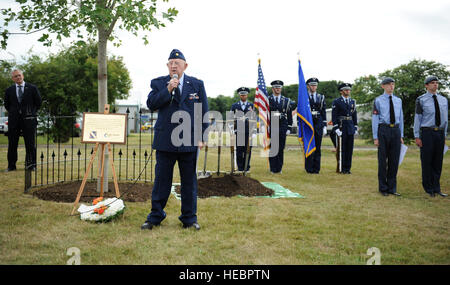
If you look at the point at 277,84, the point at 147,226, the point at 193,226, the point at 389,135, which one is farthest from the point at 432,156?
the point at 147,226

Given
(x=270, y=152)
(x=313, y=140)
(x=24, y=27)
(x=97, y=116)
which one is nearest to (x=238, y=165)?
(x=270, y=152)

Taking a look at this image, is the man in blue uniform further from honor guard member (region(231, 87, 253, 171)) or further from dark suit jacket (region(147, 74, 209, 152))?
honor guard member (region(231, 87, 253, 171))

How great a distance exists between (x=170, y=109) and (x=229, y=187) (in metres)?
3.07

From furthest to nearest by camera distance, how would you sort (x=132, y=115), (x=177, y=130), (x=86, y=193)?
(x=132, y=115) < (x=86, y=193) < (x=177, y=130)

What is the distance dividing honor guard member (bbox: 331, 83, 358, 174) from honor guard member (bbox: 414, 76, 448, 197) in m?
3.00

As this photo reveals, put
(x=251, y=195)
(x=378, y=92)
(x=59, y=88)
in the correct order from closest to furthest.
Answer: (x=251, y=195) → (x=378, y=92) → (x=59, y=88)

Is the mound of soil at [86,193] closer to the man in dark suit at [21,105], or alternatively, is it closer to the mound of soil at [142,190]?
the mound of soil at [142,190]

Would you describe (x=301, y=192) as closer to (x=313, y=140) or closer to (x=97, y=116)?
(x=313, y=140)

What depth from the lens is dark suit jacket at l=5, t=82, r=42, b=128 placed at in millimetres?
8258

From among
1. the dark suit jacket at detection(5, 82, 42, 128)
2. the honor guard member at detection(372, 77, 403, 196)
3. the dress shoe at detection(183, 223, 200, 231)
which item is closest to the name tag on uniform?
the dress shoe at detection(183, 223, 200, 231)

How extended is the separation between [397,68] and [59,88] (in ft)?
63.7

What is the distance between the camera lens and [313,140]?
31.5 ft

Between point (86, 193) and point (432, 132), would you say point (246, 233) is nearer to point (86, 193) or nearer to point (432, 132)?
point (86, 193)

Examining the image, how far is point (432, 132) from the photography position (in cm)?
669
